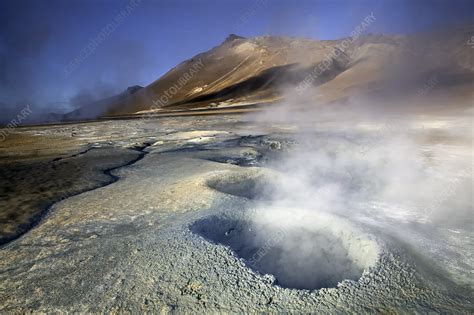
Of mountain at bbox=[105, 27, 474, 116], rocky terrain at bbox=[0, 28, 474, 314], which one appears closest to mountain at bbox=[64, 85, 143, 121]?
mountain at bbox=[105, 27, 474, 116]

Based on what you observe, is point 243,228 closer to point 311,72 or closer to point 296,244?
point 296,244

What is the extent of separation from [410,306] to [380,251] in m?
0.67

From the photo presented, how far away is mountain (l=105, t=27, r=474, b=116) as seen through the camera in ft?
93.5

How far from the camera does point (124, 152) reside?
816 centimetres

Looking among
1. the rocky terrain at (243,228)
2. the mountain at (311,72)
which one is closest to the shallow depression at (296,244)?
the rocky terrain at (243,228)

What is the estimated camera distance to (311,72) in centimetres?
4491

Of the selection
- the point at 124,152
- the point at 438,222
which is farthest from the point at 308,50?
the point at 438,222

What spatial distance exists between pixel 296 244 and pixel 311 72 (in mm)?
44696

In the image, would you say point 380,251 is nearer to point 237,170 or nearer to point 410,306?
point 410,306

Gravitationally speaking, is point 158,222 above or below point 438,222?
above

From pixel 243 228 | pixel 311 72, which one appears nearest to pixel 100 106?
pixel 311 72

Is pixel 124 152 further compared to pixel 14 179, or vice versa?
pixel 124 152

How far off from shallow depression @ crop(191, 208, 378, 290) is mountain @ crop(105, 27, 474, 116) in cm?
2103

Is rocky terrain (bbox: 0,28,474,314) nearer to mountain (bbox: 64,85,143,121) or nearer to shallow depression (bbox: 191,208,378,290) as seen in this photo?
shallow depression (bbox: 191,208,378,290)
